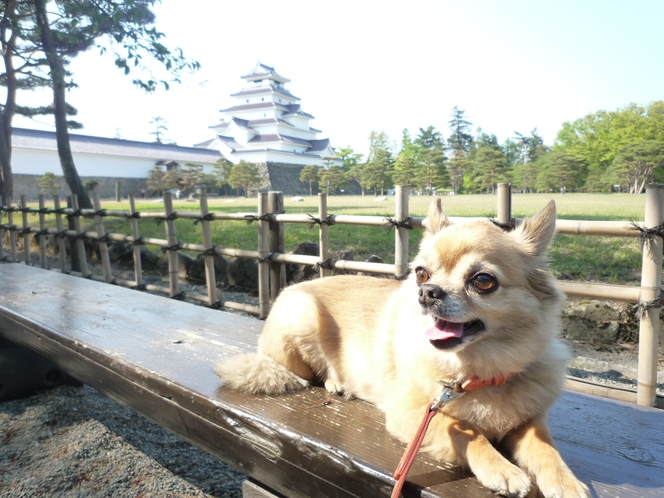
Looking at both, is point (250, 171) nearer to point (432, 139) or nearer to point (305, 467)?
point (432, 139)

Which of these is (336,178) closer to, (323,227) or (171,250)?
(171,250)

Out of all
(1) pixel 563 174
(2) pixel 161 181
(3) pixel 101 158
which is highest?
(3) pixel 101 158

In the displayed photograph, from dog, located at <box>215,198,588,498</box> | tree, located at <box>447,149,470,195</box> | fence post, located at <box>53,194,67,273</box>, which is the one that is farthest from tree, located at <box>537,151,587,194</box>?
fence post, located at <box>53,194,67,273</box>

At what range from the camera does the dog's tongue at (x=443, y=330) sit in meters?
1.17

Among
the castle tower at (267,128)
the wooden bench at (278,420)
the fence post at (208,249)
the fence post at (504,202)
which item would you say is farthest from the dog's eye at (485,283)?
the castle tower at (267,128)

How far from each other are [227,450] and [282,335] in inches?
18.4

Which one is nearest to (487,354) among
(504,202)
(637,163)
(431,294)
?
(431,294)

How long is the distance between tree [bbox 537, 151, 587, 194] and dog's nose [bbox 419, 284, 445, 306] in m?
5.95

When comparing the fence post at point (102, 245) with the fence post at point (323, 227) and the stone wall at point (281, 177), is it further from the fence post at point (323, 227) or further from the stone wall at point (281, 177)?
the stone wall at point (281, 177)

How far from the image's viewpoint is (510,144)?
8.61 m

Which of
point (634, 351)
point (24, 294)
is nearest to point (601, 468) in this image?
point (24, 294)

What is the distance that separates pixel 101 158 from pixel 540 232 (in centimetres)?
2918

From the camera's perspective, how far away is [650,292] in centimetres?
265

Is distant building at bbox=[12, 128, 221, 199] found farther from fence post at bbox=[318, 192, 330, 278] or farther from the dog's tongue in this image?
the dog's tongue
